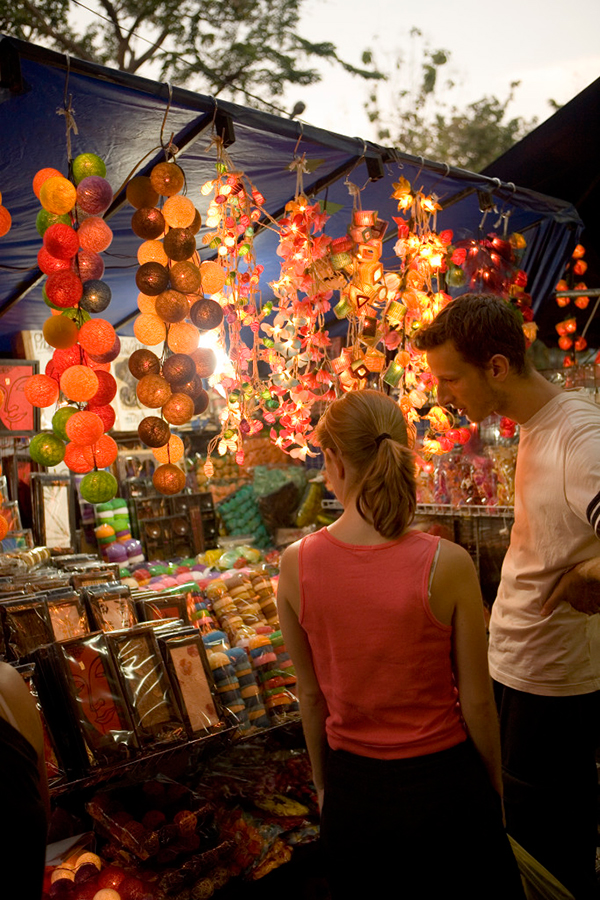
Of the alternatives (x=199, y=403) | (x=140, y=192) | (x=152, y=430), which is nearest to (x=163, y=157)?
(x=140, y=192)

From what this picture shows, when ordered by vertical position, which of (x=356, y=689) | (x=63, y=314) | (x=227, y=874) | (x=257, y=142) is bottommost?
(x=227, y=874)

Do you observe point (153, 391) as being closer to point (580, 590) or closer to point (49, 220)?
point (49, 220)

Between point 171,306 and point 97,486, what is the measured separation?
0.59m

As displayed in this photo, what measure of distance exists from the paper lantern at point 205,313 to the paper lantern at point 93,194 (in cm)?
40

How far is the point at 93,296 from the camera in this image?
196 centimetres

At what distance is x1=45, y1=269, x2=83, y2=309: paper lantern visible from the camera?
1.91m

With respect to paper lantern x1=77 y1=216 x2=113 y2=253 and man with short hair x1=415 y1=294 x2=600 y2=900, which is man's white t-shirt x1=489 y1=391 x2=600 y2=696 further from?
paper lantern x1=77 y1=216 x2=113 y2=253

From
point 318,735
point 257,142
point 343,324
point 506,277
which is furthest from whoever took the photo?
point 343,324

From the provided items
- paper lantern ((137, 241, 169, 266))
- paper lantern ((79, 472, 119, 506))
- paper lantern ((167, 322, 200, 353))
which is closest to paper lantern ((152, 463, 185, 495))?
paper lantern ((79, 472, 119, 506))

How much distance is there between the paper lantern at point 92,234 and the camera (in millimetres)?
1941

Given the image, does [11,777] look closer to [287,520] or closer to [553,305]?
[287,520]

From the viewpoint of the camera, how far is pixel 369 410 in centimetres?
135

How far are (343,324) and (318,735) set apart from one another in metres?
3.97

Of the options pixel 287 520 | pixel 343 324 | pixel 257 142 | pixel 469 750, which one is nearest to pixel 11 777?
pixel 469 750
